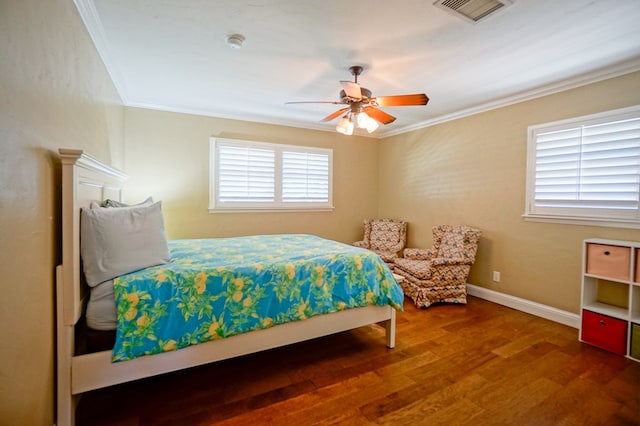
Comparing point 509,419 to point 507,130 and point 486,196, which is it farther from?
point 507,130

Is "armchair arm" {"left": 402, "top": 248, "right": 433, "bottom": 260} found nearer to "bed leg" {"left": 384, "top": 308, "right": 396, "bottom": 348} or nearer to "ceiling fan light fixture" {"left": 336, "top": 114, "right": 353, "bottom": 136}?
"bed leg" {"left": 384, "top": 308, "right": 396, "bottom": 348}

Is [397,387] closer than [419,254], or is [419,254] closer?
[397,387]

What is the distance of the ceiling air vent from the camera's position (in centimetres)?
183

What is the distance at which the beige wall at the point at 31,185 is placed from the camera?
110 centimetres

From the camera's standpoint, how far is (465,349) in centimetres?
255

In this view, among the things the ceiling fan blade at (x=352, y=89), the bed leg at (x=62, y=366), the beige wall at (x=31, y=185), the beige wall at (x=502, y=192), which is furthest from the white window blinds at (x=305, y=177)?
the bed leg at (x=62, y=366)

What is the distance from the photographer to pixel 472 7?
1890 mm

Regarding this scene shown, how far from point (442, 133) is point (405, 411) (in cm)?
373

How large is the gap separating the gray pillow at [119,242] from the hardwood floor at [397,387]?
2.84 ft

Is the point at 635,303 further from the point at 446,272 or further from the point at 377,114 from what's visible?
the point at 377,114

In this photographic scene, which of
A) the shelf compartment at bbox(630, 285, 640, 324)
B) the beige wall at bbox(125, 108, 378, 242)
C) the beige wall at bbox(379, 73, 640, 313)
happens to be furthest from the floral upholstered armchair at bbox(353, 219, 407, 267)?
the shelf compartment at bbox(630, 285, 640, 324)

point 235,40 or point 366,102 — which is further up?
point 235,40

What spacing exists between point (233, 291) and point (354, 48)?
6.90 feet

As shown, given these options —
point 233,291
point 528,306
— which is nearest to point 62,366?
point 233,291
